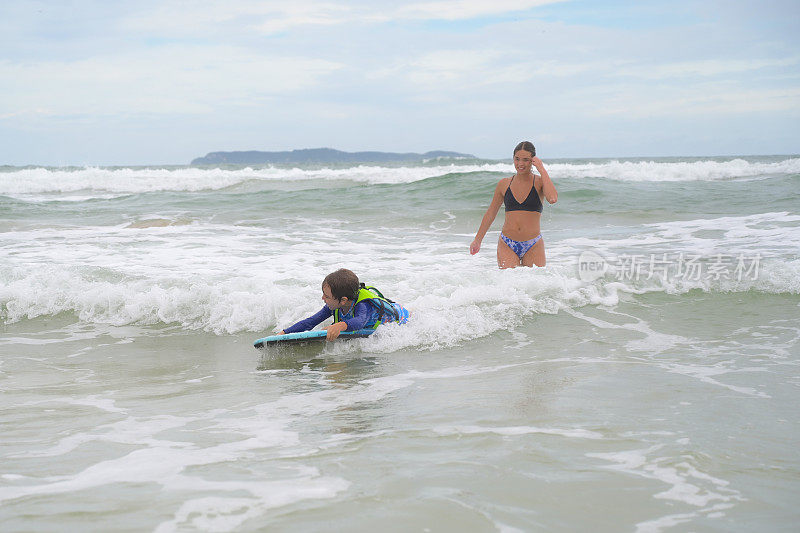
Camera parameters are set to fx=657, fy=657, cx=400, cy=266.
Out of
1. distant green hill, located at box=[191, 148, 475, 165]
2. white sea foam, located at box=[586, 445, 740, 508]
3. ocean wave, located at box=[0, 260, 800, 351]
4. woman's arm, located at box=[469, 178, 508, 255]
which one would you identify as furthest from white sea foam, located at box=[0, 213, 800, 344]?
distant green hill, located at box=[191, 148, 475, 165]

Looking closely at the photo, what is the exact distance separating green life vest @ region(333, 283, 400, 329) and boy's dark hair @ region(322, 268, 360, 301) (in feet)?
0.71

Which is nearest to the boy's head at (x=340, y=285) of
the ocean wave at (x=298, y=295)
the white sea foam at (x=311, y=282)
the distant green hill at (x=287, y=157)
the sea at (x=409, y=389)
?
the sea at (x=409, y=389)

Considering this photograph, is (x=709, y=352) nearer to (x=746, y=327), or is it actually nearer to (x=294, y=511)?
(x=746, y=327)

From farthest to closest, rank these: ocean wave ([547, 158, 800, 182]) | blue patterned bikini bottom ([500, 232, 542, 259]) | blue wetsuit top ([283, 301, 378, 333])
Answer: ocean wave ([547, 158, 800, 182]) → blue patterned bikini bottom ([500, 232, 542, 259]) → blue wetsuit top ([283, 301, 378, 333])

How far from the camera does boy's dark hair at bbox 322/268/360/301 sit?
5.04 m

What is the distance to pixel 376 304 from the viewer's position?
17.9 feet

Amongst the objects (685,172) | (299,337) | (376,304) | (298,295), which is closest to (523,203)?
(376,304)

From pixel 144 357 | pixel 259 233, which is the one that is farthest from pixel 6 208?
pixel 144 357

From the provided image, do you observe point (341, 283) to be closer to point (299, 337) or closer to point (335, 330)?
point (335, 330)

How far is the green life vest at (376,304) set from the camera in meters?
5.35

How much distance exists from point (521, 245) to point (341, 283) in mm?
2661

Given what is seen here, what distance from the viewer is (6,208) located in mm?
15805

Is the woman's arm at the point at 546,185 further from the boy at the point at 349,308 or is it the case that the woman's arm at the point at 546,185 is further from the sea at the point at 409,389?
the boy at the point at 349,308

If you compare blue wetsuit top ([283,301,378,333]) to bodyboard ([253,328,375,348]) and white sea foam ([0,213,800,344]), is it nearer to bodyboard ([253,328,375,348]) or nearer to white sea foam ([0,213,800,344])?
bodyboard ([253,328,375,348])
